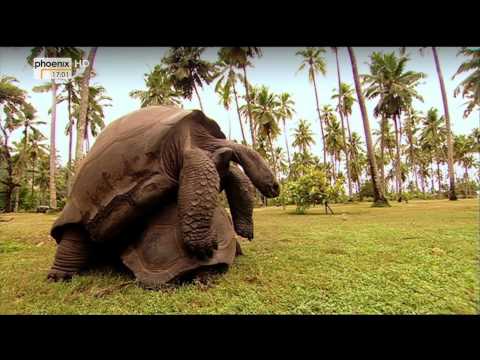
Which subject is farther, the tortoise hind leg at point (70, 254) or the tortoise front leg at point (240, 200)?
the tortoise front leg at point (240, 200)

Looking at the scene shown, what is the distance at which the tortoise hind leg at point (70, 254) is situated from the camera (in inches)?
110

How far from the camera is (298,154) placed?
1855 inches

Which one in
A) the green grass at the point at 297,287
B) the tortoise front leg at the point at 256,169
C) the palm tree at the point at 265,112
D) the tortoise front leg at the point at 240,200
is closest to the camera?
the green grass at the point at 297,287

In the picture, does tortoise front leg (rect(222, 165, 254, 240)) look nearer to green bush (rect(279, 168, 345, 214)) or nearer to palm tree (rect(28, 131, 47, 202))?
green bush (rect(279, 168, 345, 214))

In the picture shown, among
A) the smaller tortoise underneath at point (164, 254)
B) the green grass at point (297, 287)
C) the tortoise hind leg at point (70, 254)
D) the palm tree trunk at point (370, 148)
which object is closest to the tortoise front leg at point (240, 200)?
the green grass at point (297, 287)

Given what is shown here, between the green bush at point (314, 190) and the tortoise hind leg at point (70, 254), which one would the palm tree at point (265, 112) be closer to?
the green bush at point (314, 190)

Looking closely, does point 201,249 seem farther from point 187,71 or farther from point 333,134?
point 333,134

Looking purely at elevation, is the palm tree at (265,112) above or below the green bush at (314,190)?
above

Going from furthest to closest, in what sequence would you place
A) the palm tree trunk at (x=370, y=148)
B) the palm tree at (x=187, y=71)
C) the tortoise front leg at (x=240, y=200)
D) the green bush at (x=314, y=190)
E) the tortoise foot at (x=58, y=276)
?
the palm tree at (x=187, y=71), the palm tree trunk at (x=370, y=148), the green bush at (x=314, y=190), the tortoise front leg at (x=240, y=200), the tortoise foot at (x=58, y=276)

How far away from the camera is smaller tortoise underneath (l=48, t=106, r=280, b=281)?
8.25ft

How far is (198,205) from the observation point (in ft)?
8.07

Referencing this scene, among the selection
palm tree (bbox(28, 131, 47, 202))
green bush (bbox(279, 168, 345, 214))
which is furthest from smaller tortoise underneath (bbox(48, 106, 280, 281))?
palm tree (bbox(28, 131, 47, 202))
